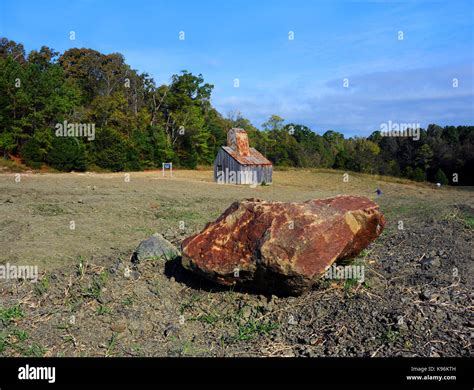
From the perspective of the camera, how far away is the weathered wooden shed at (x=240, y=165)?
32.7 metres

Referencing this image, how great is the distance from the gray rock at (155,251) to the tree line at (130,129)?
2782 cm

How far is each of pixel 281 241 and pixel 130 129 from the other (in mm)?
46553

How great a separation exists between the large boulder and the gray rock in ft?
3.26

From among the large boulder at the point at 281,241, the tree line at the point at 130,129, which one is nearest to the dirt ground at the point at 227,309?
the large boulder at the point at 281,241

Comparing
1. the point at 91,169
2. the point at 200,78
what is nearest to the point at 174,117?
the point at 200,78

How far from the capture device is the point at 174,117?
53.0 metres

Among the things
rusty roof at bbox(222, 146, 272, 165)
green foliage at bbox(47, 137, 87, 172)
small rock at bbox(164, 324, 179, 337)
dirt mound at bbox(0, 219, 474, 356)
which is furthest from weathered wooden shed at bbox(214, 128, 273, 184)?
small rock at bbox(164, 324, 179, 337)

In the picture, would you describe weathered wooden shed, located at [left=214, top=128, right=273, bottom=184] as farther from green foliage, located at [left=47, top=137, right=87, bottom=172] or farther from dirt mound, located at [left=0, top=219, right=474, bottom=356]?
dirt mound, located at [left=0, top=219, right=474, bottom=356]

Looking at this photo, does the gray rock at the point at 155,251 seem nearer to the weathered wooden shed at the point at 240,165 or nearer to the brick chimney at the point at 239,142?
the weathered wooden shed at the point at 240,165

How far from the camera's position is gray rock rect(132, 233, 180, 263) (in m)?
6.71

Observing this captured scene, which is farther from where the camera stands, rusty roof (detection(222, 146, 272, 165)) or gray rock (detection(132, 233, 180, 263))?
rusty roof (detection(222, 146, 272, 165))

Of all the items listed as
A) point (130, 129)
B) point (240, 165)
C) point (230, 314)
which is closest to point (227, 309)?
point (230, 314)

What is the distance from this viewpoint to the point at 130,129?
49562mm

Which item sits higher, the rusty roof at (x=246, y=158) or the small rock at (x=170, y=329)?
the rusty roof at (x=246, y=158)
